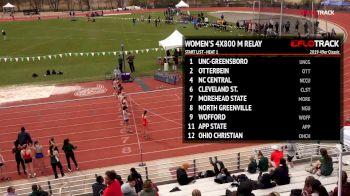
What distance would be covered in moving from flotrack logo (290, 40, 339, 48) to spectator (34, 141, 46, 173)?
11104 mm

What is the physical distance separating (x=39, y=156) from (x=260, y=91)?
10.3m

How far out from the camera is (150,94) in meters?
26.8

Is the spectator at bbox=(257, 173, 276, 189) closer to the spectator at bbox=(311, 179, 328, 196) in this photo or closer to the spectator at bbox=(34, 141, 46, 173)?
the spectator at bbox=(311, 179, 328, 196)

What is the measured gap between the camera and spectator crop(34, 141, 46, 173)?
16688mm

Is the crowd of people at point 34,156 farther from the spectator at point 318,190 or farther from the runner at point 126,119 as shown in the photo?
the spectator at point 318,190

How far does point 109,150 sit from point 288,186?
9.38 meters

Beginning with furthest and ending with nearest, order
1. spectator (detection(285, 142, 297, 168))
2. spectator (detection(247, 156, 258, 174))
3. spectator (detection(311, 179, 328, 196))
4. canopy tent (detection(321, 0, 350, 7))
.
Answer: canopy tent (detection(321, 0, 350, 7)) → spectator (detection(285, 142, 297, 168)) → spectator (detection(247, 156, 258, 174)) → spectator (detection(311, 179, 328, 196))

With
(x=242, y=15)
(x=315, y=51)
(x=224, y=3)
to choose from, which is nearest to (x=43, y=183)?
(x=315, y=51)

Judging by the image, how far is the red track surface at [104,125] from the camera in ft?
60.9

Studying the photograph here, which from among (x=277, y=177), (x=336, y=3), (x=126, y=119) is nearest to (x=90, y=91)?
(x=126, y=119)

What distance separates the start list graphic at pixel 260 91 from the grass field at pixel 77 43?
Result: 22.7 meters

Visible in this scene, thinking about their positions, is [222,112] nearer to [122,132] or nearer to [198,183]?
[198,183]

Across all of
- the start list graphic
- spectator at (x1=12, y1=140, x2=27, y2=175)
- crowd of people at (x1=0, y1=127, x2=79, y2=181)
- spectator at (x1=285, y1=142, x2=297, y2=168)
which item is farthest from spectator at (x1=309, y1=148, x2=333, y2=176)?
spectator at (x1=12, y1=140, x2=27, y2=175)

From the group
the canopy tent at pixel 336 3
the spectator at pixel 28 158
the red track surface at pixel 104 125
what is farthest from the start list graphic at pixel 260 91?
the canopy tent at pixel 336 3
